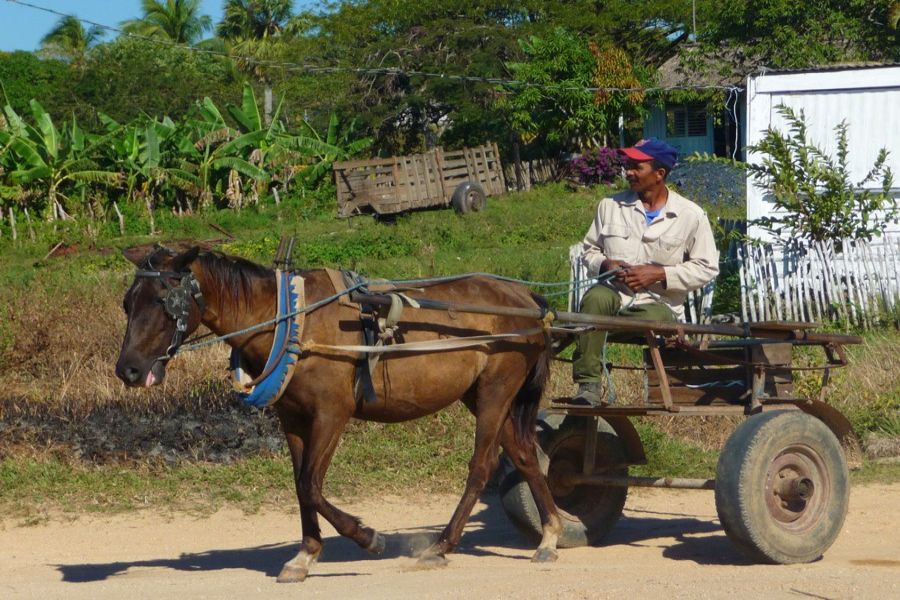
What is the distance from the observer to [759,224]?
1402cm

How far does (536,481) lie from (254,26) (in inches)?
1623

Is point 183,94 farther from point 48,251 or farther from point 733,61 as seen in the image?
point 733,61

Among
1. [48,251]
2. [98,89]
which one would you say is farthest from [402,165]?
[98,89]

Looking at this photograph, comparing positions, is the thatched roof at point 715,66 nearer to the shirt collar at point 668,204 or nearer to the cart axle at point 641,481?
the shirt collar at point 668,204

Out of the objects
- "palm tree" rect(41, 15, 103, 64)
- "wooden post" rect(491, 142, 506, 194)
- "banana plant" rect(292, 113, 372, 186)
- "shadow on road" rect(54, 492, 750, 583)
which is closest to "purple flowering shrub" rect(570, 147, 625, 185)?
"wooden post" rect(491, 142, 506, 194)

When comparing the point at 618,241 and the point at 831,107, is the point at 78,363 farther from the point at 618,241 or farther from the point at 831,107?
the point at 831,107

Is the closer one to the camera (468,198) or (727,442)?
(727,442)

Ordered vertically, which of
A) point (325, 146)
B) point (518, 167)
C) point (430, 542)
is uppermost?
point (325, 146)

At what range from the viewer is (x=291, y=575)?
20.2ft

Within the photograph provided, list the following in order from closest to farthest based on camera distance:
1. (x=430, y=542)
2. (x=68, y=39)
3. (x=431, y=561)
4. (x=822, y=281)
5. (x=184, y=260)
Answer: (x=184, y=260)
(x=431, y=561)
(x=430, y=542)
(x=822, y=281)
(x=68, y=39)

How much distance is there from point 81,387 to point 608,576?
20.1 feet

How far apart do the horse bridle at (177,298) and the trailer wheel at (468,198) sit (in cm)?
1983

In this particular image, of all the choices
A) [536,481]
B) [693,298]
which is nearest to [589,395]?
[536,481]

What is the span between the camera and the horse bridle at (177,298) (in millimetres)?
5730
